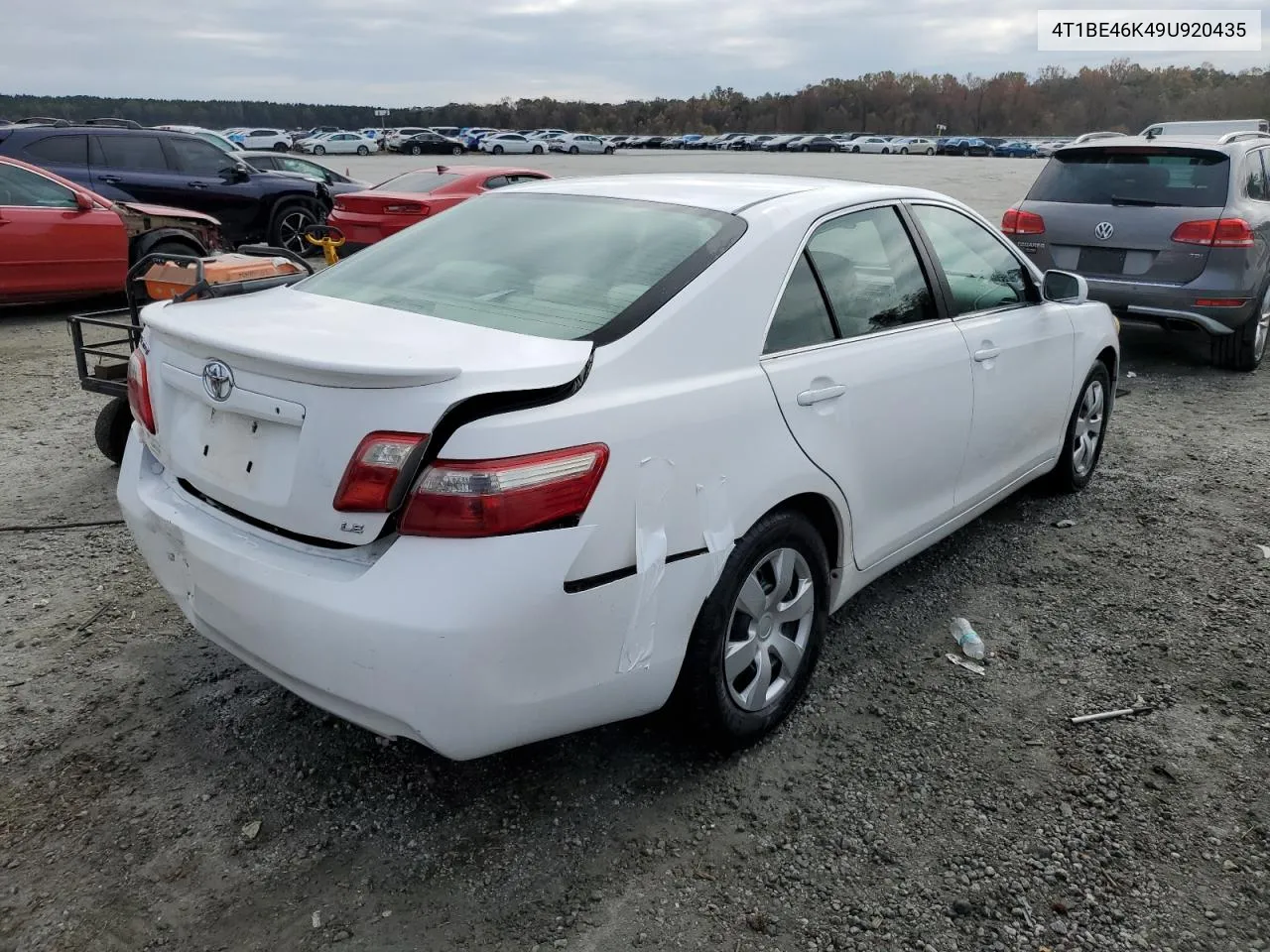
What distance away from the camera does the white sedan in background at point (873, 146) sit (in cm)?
7106

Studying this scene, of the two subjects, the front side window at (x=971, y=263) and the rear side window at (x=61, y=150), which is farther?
the rear side window at (x=61, y=150)

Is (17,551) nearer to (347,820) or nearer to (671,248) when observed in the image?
(347,820)

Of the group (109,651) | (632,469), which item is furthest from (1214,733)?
(109,651)

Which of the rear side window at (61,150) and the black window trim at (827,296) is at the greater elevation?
the rear side window at (61,150)

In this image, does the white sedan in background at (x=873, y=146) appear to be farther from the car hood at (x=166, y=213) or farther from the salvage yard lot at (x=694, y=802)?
the salvage yard lot at (x=694, y=802)

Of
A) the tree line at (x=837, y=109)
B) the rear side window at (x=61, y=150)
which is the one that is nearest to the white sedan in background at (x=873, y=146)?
the tree line at (x=837, y=109)

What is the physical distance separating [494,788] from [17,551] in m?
2.63

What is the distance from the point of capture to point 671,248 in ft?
9.05

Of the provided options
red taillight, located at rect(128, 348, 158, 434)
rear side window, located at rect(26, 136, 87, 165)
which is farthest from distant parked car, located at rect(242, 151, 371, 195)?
red taillight, located at rect(128, 348, 158, 434)

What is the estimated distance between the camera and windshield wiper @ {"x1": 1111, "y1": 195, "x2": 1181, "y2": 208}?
701cm

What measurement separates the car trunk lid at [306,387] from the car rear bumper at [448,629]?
108mm

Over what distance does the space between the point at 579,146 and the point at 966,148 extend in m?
27.6

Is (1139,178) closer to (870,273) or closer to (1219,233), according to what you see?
(1219,233)

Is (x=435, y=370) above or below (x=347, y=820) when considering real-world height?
above
